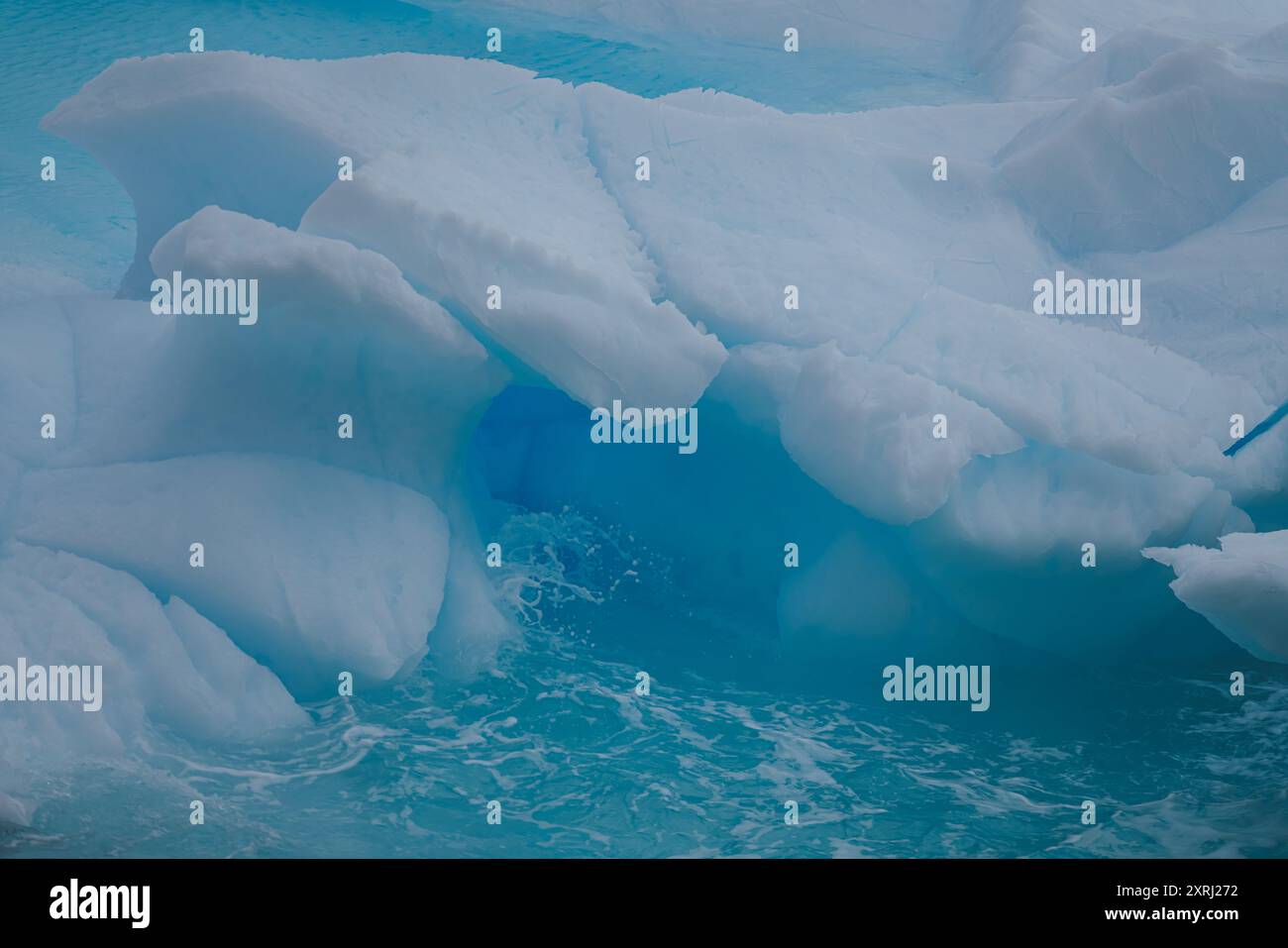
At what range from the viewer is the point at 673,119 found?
6.32m

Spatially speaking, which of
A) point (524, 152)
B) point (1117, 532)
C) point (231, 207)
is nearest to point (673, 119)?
point (524, 152)

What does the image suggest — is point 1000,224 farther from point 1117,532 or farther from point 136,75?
point 136,75

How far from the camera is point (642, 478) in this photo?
6.15 m

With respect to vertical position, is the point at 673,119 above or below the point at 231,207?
above

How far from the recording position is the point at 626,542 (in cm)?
617

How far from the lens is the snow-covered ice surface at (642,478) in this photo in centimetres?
449

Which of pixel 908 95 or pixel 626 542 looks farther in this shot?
pixel 908 95

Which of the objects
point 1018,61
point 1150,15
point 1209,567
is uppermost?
point 1150,15

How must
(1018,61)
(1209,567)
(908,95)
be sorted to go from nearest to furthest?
1. (1209,567)
2. (1018,61)
3. (908,95)

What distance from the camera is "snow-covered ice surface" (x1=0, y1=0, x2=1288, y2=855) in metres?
4.49

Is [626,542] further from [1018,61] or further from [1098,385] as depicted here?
[1018,61]

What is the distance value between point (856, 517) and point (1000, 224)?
2.02 meters

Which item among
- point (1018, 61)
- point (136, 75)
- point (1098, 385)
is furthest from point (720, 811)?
point (1018, 61)

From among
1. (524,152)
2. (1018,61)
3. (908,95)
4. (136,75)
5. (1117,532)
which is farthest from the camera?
(908,95)
